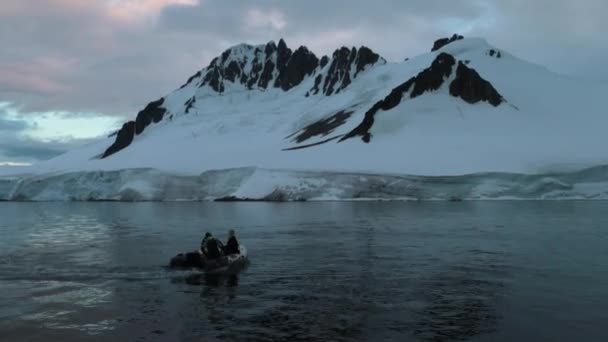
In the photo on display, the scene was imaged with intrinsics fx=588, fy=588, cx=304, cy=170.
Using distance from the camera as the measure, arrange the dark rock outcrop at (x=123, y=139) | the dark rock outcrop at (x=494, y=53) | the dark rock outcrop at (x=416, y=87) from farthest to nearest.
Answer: the dark rock outcrop at (x=123, y=139), the dark rock outcrop at (x=494, y=53), the dark rock outcrop at (x=416, y=87)

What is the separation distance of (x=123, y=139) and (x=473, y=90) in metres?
118

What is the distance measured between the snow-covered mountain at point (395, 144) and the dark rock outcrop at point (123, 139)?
20122 mm

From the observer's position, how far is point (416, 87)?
386 feet

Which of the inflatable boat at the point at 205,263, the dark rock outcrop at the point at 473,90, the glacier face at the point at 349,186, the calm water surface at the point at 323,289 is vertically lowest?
the calm water surface at the point at 323,289

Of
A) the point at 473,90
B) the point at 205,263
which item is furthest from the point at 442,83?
the point at 205,263

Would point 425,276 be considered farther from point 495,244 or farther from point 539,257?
point 495,244

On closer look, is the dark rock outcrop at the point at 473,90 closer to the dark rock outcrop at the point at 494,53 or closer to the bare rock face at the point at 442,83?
the bare rock face at the point at 442,83

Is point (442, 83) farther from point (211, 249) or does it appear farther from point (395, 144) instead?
point (211, 249)

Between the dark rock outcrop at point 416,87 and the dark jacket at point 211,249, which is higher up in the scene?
the dark rock outcrop at point 416,87

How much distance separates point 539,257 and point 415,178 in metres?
55.4

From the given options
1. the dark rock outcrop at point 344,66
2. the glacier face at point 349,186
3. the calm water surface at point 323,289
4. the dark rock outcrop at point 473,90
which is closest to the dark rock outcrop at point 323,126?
the dark rock outcrop at point 473,90

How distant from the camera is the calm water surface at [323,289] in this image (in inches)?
593

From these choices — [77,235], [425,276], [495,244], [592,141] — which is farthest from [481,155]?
[425,276]

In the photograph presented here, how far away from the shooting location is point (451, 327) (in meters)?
15.1
